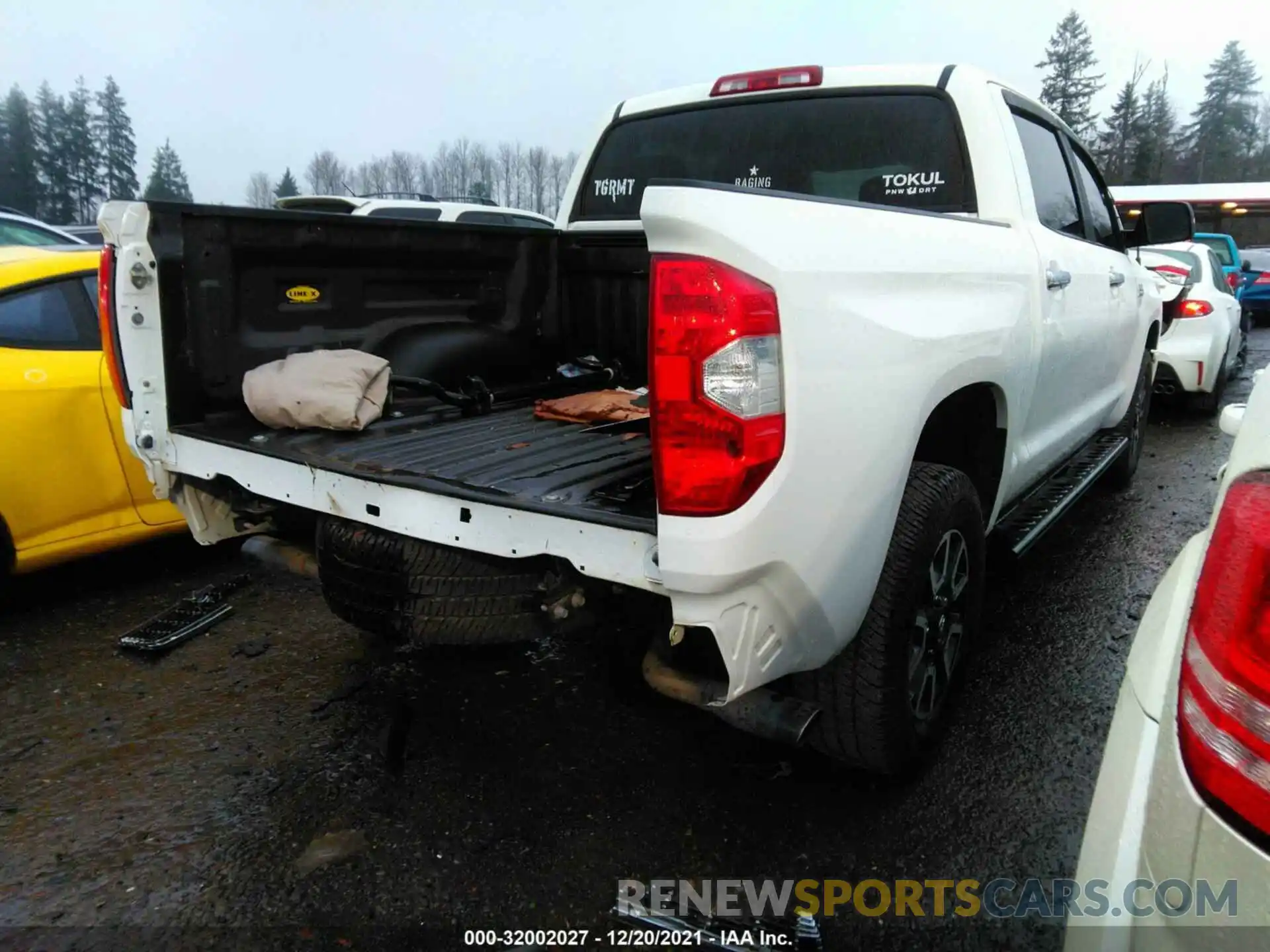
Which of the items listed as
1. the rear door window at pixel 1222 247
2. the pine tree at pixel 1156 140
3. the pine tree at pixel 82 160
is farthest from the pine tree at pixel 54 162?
the pine tree at pixel 1156 140

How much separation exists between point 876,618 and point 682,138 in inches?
95.6

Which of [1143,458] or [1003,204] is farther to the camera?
[1143,458]

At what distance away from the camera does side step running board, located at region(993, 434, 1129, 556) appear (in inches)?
131

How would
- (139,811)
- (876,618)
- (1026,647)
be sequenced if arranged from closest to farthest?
(876,618)
(139,811)
(1026,647)

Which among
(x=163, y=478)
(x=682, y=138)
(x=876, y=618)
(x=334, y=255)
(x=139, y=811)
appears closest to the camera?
(x=876, y=618)

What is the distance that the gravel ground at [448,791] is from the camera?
2219mm

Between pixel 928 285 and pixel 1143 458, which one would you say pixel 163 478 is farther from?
pixel 1143 458

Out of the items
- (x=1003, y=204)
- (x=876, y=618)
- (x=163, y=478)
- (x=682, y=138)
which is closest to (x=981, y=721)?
(x=876, y=618)

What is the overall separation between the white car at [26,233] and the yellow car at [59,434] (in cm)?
506

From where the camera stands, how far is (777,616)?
1967 mm

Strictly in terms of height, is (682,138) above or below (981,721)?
above

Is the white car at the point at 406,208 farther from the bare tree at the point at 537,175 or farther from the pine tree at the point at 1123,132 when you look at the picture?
the pine tree at the point at 1123,132

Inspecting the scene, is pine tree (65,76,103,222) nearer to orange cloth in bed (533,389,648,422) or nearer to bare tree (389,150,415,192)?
bare tree (389,150,415,192)

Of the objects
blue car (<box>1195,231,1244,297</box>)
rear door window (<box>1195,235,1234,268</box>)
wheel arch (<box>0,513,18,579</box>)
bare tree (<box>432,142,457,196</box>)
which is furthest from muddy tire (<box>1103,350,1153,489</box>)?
bare tree (<box>432,142,457,196</box>)
